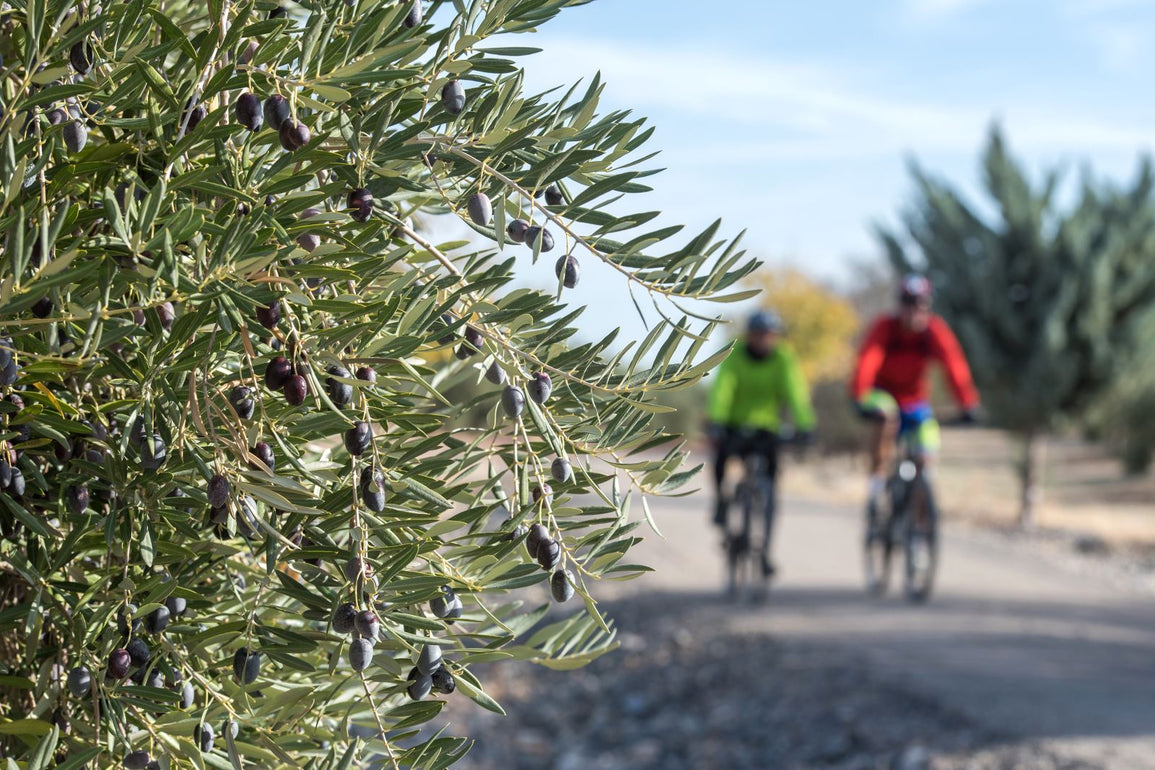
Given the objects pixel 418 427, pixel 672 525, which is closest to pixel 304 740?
pixel 418 427

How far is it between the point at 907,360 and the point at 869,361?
1.41ft

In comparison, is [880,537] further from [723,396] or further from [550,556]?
[550,556]

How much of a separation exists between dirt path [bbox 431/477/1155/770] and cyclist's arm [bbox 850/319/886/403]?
1.88 m

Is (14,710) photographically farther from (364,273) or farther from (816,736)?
(816,736)

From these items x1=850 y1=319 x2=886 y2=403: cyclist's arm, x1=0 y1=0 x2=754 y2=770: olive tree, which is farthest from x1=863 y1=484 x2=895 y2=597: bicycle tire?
x1=0 y1=0 x2=754 y2=770: olive tree

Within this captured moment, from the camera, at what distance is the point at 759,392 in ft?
32.5

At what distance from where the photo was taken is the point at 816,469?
106ft

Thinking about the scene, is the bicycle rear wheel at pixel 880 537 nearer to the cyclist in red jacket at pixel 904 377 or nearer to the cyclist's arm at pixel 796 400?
the cyclist in red jacket at pixel 904 377

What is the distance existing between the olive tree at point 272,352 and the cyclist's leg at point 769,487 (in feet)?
28.2

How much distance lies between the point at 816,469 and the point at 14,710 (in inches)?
1251

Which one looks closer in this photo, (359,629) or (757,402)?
(359,629)

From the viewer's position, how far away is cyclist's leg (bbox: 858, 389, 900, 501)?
9539mm

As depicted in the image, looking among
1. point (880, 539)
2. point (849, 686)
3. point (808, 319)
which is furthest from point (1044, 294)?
point (808, 319)

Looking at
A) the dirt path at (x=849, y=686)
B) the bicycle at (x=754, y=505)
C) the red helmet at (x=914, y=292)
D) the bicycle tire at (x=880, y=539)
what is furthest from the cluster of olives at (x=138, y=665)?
the bicycle tire at (x=880, y=539)
